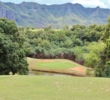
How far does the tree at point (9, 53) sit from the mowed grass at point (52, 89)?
41.3 ft

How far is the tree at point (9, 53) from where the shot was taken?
101ft

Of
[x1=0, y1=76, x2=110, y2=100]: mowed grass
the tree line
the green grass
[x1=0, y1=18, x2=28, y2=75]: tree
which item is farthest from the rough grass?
[x1=0, y1=76, x2=110, y2=100]: mowed grass

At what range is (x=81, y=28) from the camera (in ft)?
282

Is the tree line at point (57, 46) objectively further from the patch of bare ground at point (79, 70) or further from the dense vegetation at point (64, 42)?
the patch of bare ground at point (79, 70)

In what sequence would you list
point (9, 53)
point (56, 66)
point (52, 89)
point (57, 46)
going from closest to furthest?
point (52, 89)
point (9, 53)
point (56, 66)
point (57, 46)

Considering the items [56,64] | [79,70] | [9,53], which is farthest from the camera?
[56,64]

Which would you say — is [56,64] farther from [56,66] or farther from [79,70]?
[79,70]

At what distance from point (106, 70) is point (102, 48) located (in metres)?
4.35

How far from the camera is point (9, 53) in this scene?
3102 centimetres

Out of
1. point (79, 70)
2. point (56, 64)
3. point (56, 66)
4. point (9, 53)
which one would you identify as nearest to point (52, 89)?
point (9, 53)

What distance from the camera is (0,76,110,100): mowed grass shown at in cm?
1402

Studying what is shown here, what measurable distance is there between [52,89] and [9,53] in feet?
52.6

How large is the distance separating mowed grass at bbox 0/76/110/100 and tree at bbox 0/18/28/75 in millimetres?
12585

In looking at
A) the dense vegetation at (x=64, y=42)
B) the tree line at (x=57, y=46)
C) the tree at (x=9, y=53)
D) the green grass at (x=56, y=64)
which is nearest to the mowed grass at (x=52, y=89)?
the tree at (x=9, y=53)
